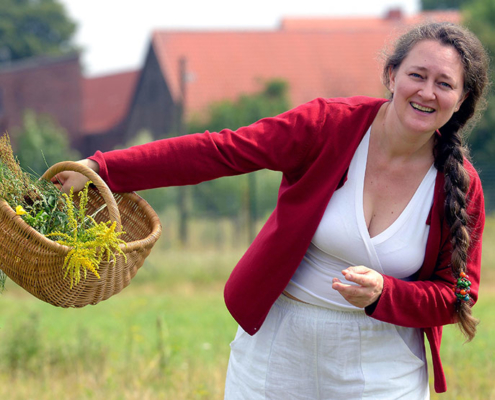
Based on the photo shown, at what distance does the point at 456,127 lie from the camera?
95.2 inches

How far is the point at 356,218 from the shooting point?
7.37ft

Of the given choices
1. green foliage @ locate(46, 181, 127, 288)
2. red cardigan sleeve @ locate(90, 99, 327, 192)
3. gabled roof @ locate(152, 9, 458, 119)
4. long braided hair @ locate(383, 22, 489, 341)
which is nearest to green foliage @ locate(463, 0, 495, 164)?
gabled roof @ locate(152, 9, 458, 119)

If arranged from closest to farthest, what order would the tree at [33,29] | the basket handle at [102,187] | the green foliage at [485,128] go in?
1. the basket handle at [102,187]
2. the green foliage at [485,128]
3. the tree at [33,29]

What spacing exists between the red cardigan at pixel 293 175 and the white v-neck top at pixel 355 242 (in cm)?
3

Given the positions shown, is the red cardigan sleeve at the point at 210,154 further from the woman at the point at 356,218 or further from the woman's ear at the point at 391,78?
the woman's ear at the point at 391,78

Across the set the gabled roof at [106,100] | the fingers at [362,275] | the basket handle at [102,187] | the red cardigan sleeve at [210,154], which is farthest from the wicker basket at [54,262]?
the gabled roof at [106,100]

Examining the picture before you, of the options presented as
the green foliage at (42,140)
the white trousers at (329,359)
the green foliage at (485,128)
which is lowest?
the green foliage at (42,140)

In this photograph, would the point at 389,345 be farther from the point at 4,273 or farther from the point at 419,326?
the point at 4,273

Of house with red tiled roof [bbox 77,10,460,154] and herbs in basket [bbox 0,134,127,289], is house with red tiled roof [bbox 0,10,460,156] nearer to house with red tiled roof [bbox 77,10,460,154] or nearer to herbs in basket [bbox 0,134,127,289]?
house with red tiled roof [bbox 77,10,460,154]

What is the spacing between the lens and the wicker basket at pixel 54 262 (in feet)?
6.61

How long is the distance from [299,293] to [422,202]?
0.53 meters

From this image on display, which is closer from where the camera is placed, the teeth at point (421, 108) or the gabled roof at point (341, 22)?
the teeth at point (421, 108)

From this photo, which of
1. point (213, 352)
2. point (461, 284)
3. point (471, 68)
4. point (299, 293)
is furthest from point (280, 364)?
point (213, 352)

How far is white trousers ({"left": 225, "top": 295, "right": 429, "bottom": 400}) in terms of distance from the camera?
2303 mm
